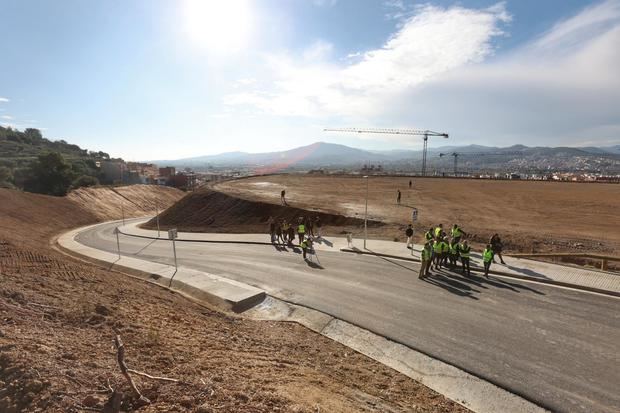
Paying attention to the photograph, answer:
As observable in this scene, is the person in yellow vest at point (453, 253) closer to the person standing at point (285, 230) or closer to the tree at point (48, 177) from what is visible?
the person standing at point (285, 230)

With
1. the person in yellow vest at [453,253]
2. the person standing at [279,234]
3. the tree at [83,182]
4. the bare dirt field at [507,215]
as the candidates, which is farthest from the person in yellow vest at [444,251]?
the tree at [83,182]

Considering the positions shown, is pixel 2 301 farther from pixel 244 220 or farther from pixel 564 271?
pixel 244 220

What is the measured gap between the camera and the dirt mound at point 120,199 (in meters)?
59.0

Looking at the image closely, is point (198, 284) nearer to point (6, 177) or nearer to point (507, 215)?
point (507, 215)

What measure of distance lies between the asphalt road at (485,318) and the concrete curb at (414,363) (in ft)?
0.91

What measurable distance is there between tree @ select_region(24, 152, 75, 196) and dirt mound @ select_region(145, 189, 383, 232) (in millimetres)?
39571

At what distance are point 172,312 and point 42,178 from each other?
76.6m

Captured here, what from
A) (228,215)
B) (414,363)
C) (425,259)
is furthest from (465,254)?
(228,215)

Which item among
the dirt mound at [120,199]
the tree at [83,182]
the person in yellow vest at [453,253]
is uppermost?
the tree at [83,182]

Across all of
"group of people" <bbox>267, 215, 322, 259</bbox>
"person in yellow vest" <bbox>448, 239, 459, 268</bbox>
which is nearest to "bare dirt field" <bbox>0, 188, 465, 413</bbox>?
"person in yellow vest" <bbox>448, 239, 459, 268</bbox>

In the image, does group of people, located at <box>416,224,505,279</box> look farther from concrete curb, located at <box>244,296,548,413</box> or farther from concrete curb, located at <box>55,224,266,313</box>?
concrete curb, located at <box>55,224,266,313</box>

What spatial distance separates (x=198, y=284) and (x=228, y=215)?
2300 cm

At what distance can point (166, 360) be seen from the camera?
6.83 metres

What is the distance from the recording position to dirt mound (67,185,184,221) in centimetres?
5900
